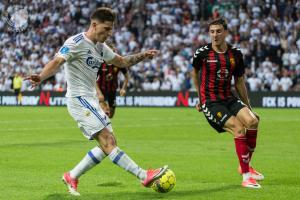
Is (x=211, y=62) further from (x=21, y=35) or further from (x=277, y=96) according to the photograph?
(x=21, y=35)

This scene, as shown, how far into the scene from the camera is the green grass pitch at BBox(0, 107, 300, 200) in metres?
9.48

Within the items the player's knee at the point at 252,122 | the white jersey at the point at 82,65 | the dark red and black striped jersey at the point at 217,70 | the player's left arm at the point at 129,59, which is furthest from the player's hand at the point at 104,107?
the white jersey at the point at 82,65

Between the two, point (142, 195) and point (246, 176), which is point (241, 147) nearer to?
point (246, 176)

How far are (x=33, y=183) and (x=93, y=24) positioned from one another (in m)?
2.50

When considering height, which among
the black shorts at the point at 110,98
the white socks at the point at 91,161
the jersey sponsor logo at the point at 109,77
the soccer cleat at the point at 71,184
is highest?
the jersey sponsor logo at the point at 109,77

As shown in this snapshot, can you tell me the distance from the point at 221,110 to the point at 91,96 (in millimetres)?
2184

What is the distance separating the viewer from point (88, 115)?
9.23 m

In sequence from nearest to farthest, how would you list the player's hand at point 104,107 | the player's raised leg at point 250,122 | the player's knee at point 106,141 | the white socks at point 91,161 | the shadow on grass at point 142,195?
the shadow on grass at point 142,195, the player's knee at point 106,141, the white socks at point 91,161, the player's raised leg at point 250,122, the player's hand at point 104,107

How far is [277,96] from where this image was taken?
117ft

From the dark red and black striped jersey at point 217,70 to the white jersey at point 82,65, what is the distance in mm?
2090

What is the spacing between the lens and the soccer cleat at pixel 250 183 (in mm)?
9891

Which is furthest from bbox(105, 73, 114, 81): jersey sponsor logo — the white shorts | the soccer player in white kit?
the white shorts

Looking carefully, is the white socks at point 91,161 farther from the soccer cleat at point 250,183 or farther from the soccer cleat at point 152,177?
the soccer cleat at point 250,183

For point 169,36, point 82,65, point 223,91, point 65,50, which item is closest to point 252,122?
point 223,91
